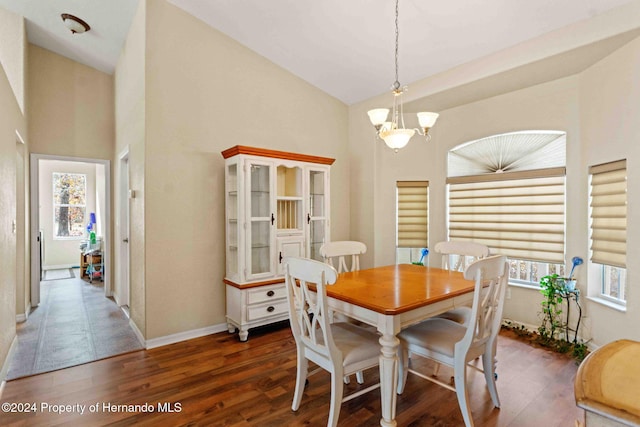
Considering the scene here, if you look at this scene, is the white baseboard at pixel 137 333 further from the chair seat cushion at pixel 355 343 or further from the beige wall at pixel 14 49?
the beige wall at pixel 14 49

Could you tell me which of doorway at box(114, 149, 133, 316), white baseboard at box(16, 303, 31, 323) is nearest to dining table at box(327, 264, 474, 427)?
doorway at box(114, 149, 133, 316)

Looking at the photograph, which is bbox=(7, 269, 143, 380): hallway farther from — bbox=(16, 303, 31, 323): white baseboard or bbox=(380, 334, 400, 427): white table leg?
bbox=(380, 334, 400, 427): white table leg

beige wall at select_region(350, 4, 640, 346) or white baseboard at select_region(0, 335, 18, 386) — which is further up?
beige wall at select_region(350, 4, 640, 346)

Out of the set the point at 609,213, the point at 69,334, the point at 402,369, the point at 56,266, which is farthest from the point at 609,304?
the point at 56,266

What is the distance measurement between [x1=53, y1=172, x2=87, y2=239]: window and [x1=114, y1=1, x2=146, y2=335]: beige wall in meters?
4.66

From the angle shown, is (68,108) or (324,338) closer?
(324,338)

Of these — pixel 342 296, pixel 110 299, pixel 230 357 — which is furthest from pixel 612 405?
pixel 110 299

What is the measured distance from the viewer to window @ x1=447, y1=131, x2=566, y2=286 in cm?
339

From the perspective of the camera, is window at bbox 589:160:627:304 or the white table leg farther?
window at bbox 589:160:627:304

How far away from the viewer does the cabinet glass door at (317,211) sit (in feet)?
12.7

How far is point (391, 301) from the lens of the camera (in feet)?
6.33

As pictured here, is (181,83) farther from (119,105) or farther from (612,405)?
(612,405)

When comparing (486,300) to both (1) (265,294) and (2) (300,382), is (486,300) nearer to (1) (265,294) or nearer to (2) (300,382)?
(2) (300,382)

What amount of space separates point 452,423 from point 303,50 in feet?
11.8
